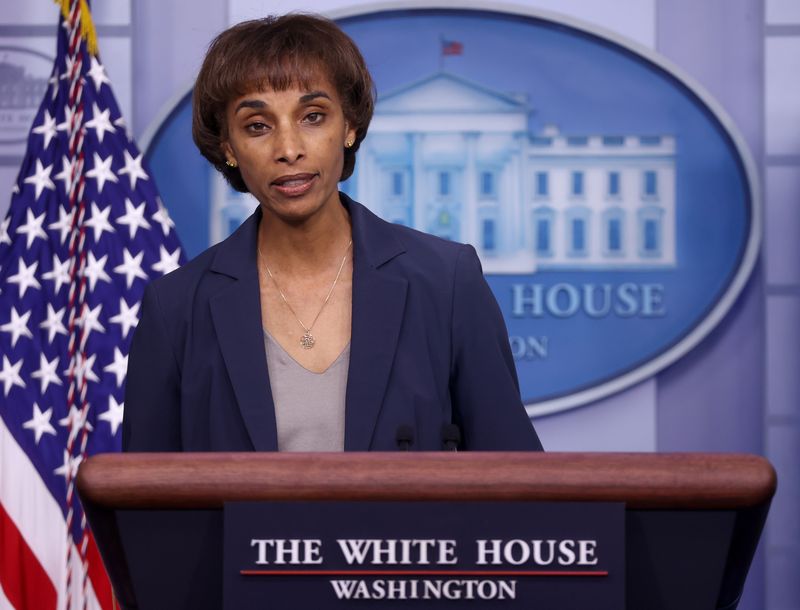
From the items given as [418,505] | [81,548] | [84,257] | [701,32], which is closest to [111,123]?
[84,257]

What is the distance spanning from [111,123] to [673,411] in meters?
1.62

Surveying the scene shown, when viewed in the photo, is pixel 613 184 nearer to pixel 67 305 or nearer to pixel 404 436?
pixel 67 305

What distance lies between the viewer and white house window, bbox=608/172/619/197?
308cm

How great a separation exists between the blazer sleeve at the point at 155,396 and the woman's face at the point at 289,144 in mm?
216

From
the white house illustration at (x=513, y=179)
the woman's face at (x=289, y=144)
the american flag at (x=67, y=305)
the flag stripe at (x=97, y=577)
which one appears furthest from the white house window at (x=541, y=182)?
the woman's face at (x=289, y=144)

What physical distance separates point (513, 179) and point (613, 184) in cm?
26

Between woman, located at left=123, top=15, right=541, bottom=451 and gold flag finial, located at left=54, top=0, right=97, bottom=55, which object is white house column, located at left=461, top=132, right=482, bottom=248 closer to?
gold flag finial, located at left=54, top=0, right=97, bottom=55

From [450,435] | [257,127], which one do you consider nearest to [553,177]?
[257,127]

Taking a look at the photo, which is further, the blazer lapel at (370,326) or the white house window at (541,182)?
the white house window at (541,182)

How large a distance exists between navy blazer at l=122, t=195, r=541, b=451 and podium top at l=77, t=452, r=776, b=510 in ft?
1.23

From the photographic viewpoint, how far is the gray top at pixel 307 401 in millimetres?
1362

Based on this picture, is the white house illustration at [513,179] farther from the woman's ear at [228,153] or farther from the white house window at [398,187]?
the woman's ear at [228,153]

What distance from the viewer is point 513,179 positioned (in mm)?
3076

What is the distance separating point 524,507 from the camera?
36.7 inches
